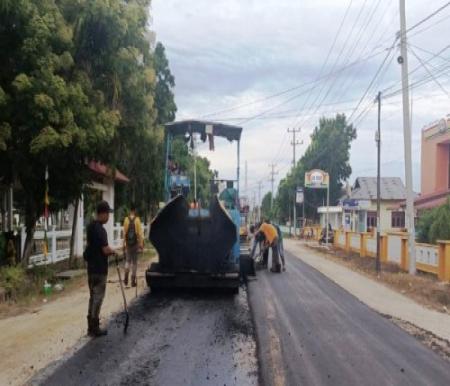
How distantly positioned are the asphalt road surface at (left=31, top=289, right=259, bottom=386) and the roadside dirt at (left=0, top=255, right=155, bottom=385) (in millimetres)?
266

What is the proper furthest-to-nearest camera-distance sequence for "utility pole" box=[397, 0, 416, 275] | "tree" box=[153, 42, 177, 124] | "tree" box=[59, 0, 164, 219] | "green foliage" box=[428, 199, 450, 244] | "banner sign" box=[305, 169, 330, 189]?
"banner sign" box=[305, 169, 330, 189], "tree" box=[153, 42, 177, 124], "green foliage" box=[428, 199, 450, 244], "utility pole" box=[397, 0, 416, 275], "tree" box=[59, 0, 164, 219]

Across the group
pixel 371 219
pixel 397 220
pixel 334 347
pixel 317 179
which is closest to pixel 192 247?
pixel 334 347

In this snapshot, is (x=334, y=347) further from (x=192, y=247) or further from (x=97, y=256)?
(x=192, y=247)

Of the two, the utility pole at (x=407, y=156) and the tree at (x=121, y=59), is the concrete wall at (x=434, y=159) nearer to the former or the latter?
the utility pole at (x=407, y=156)

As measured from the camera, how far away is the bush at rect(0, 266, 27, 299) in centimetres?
1144

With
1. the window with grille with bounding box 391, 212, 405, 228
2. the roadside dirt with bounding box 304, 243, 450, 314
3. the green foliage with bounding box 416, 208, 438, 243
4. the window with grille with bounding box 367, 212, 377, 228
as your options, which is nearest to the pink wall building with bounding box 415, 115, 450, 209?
the window with grille with bounding box 391, 212, 405, 228

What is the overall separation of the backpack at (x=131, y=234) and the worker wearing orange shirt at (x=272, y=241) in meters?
6.08

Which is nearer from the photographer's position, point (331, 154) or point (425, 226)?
point (425, 226)

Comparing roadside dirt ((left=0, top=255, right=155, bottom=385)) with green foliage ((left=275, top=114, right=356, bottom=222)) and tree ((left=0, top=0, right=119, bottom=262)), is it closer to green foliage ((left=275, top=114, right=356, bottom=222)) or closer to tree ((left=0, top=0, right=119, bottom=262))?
tree ((left=0, top=0, right=119, bottom=262))

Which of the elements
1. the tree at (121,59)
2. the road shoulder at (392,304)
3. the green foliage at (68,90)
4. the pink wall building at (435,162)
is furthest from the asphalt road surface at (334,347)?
the pink wall building at (435,162)

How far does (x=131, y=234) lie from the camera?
13492 mm

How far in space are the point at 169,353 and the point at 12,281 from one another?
5.66m

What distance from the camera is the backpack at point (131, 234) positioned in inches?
530

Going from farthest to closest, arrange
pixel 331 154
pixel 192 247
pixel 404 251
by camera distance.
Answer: pixel 331 154
pixel 404 251
pixel 192 247
